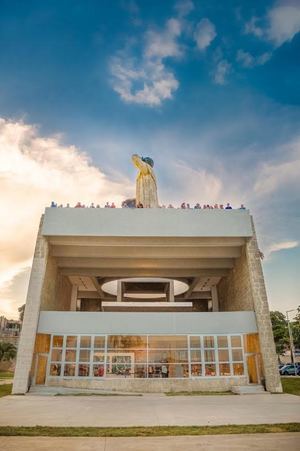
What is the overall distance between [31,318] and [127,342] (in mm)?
6390

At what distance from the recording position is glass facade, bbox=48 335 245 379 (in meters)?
21.3

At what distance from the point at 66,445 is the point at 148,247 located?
17920 mm

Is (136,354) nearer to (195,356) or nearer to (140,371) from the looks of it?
(140,371)

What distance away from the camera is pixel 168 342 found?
2200 cm

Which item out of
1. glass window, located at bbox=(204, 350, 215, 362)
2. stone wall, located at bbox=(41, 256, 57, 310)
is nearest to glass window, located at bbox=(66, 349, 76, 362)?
stone wall, located at bbox=(41, 256, 57, 310)

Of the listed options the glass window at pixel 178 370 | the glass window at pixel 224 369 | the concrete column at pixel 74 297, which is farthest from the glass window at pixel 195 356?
the concrete column at pixel 74 297

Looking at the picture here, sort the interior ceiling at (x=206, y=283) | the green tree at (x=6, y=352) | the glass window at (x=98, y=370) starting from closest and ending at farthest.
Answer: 1. the glass window at (x=98, y=370)
2. the interior ceiling at (x=206, y=283)
3. the green tree at (x=6, y=352)

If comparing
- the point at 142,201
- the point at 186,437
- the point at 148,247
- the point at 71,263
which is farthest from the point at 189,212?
the point at 186,437

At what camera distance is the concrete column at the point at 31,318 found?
19.3 metres

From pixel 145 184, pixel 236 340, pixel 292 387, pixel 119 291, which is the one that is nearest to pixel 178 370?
pixel 236 340

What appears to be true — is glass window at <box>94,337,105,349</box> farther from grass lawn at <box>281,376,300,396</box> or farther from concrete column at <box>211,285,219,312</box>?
concrete column at <box>211,285,219,312</box>

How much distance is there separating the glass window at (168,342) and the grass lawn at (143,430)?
1349cm

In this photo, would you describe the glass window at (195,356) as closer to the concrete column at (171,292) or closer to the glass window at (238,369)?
the glass window at (238,369)

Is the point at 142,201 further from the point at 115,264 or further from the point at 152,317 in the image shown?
the point at 152,317
